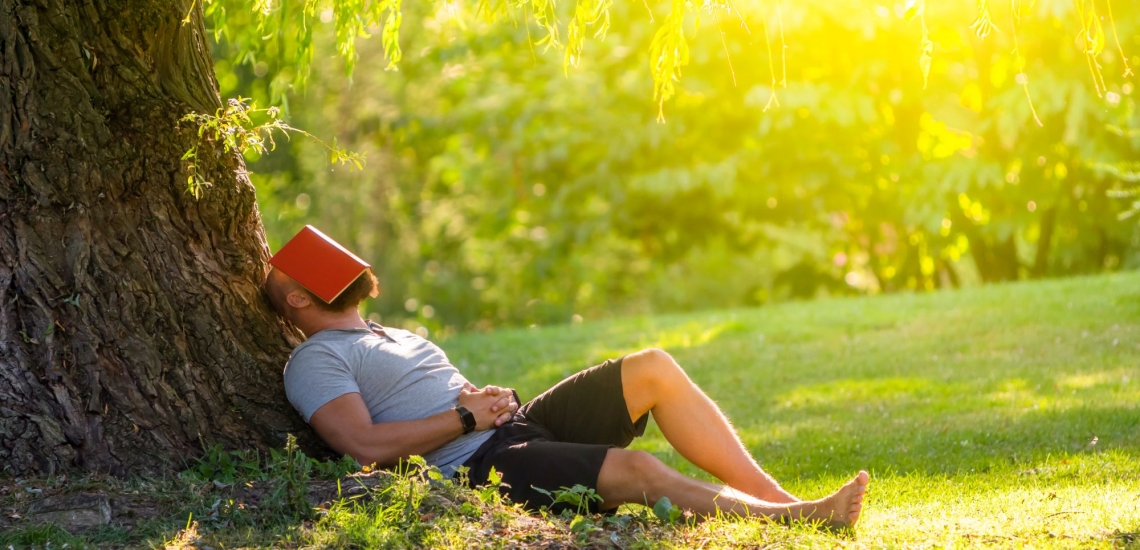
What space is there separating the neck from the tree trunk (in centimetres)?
23

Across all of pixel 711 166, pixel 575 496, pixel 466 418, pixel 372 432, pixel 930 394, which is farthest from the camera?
pixel 711 166

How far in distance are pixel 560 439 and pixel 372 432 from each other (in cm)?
75

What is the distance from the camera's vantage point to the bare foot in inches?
146

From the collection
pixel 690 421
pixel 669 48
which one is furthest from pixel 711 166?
pixel 690 421

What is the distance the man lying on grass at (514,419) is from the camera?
387 centimetres

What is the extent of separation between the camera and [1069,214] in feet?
47.6

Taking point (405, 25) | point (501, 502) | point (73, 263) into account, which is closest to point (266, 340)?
point (73, 263)

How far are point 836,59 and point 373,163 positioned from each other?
7.33 m

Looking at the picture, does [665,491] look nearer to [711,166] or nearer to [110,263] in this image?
[110,263]

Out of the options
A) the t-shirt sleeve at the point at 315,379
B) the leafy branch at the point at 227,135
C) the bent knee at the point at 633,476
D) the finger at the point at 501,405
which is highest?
the leafy branch at the point at 227,135

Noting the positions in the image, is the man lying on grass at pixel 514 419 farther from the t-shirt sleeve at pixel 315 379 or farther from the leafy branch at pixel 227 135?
the leafy branch at pixel 227 135

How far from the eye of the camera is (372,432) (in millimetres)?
4020

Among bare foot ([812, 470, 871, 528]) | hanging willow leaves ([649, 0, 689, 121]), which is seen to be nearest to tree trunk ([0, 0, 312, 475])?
hanging willow leaves ([649, 0, 689, 121])

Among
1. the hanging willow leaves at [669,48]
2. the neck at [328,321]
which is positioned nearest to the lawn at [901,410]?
the neck at [328,321]
